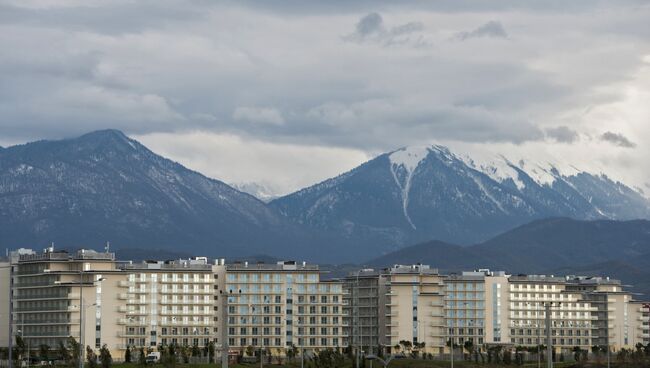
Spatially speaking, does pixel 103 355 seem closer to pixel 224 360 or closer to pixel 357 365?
pixel 357 365

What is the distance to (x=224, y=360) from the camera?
112438mm

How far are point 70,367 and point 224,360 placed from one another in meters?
90.7

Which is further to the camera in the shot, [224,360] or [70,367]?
[70,367]

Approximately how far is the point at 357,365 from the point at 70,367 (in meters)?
38.4

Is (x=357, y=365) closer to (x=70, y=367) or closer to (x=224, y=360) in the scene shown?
(x=70, y=367)

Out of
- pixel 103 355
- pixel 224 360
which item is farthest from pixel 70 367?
pixel 224 360

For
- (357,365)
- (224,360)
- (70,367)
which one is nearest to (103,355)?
(70,367)

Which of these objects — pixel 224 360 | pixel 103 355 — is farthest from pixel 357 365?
pixel 224 360

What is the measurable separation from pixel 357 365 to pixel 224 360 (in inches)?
3487

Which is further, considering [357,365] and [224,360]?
[357,365]

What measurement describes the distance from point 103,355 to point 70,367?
4.63 m

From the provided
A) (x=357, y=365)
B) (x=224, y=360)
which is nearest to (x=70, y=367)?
(x=357, y=365)

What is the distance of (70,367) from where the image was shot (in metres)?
198
